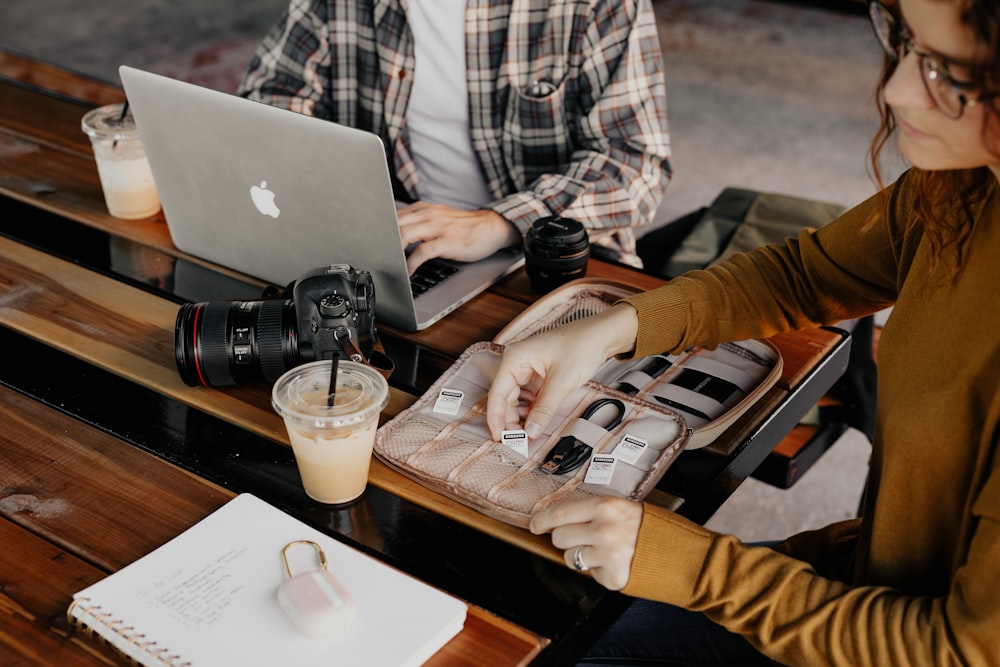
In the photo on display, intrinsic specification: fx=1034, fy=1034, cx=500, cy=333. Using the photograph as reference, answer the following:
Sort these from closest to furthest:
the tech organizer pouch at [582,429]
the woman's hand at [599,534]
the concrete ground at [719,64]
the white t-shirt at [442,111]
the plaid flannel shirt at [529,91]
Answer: the woman's hand at [599,534] < the tech organizer pouch at [582,429] < the plaid flannel shirt at [529,91] < the white t-shirt at [442,111] < the concrete ground at [719,64]

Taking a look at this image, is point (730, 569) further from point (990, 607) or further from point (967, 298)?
point (967, 298)

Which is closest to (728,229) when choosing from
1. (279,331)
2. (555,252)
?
(555,252)

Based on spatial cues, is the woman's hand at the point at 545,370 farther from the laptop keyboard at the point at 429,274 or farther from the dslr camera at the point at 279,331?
the laptop keyboard at the point at 429,274

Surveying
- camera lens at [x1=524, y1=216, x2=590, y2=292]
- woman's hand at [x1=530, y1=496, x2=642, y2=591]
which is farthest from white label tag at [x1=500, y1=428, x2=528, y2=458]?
camera lens at [x1=524, y1=216, x2=590, y2=292]

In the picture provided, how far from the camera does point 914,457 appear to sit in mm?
919

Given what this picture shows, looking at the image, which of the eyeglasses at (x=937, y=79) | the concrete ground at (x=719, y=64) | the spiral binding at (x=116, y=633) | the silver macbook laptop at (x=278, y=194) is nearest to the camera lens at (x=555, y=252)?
the silver macbook laptop at (x=278, y=194)

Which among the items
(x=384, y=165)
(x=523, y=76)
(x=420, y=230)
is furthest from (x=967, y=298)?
(x=523, y=76)

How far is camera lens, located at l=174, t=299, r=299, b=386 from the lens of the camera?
1153mm

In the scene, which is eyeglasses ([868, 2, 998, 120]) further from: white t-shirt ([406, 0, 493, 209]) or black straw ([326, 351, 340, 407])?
white t-shirt ([406, 0, 493, 209])

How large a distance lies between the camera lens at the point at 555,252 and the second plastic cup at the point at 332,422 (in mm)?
438

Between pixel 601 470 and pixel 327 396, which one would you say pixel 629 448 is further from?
pixel 327 396

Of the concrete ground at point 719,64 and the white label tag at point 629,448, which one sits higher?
the white label tag at point 629,448

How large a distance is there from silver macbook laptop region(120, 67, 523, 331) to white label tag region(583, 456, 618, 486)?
0.36 m

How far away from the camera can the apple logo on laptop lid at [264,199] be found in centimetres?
129
